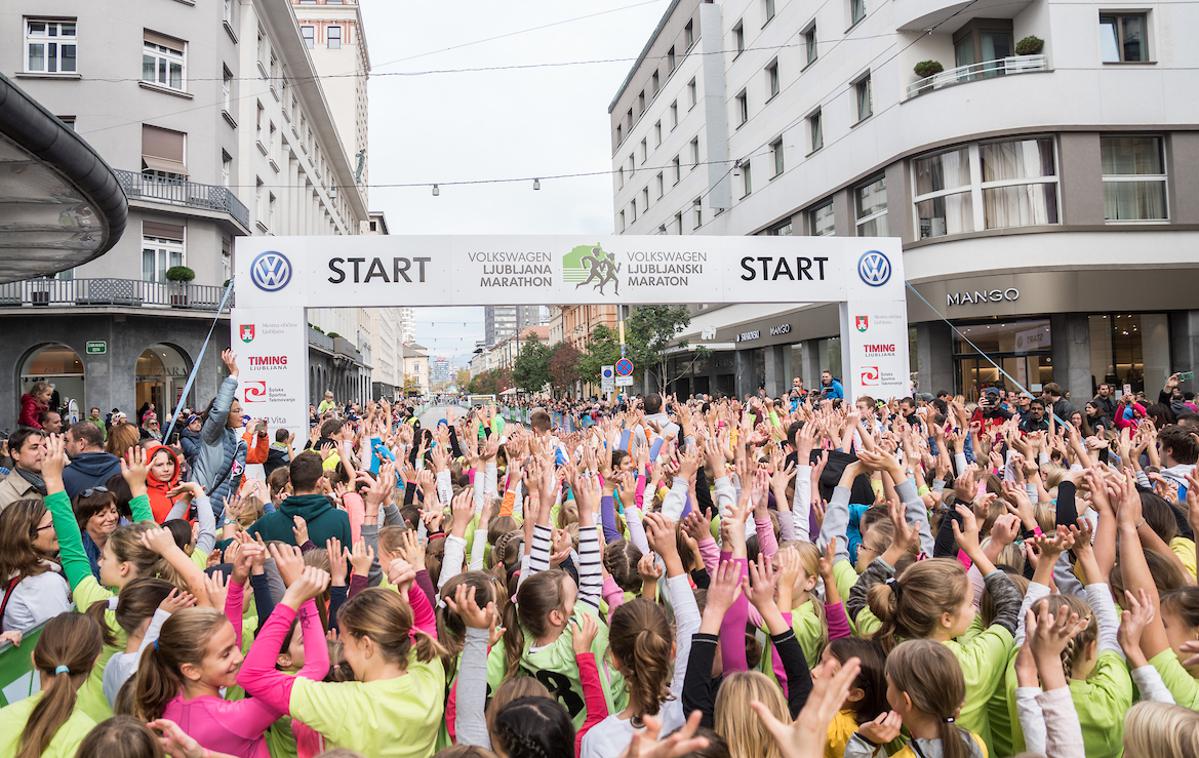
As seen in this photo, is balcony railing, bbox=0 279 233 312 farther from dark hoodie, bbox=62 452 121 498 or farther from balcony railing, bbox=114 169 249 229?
dark hoodie, bbox=62 452 121 498

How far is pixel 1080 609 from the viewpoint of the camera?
8.64 feet

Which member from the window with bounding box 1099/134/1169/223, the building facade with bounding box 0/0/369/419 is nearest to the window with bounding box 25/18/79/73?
the building facade with bounding box 0/0/369/419

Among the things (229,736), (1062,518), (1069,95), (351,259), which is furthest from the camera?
(1069,95)

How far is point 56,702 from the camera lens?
96.5 inches

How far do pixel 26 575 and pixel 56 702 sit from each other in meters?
1.69

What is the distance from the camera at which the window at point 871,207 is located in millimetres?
22141

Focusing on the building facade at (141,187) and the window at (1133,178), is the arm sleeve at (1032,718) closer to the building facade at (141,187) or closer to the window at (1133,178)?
the window at (1133,178)

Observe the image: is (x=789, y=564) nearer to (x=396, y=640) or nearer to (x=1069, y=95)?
(x=396, y=640)

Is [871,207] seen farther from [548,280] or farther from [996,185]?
[548,280]

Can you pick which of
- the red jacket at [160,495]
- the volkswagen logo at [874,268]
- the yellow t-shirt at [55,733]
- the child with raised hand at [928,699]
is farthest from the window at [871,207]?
the yellow t-shirt at [55,733]

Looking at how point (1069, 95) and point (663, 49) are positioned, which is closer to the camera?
point (1069, 95)

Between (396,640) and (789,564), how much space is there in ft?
5.22

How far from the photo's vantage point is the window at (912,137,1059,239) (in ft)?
61.9

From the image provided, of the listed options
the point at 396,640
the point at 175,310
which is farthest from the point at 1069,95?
the point at 175,310
